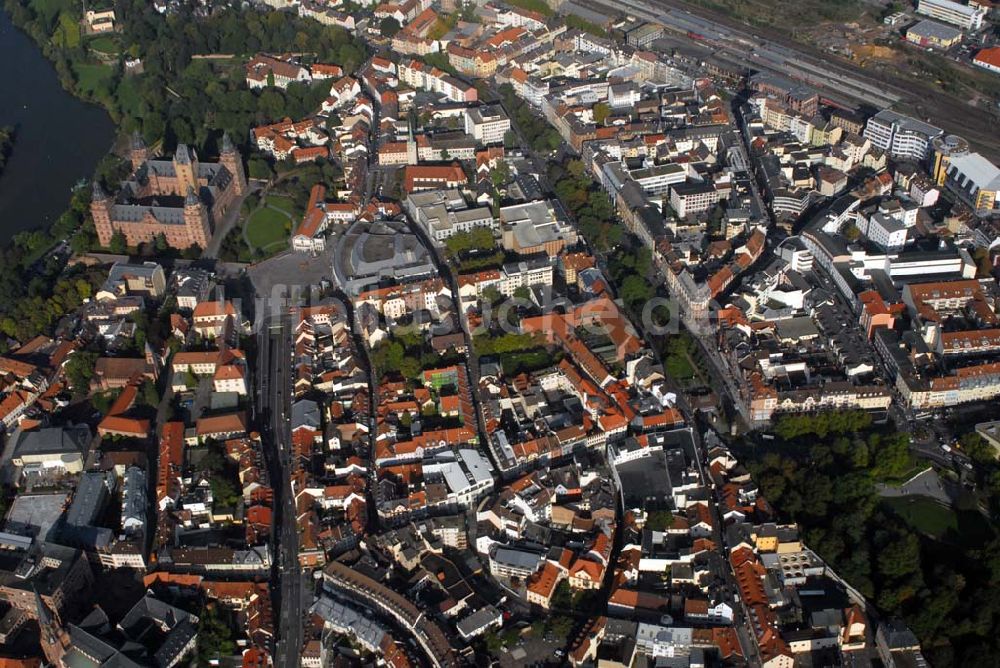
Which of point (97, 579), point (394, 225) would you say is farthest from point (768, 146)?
point (97, 579)

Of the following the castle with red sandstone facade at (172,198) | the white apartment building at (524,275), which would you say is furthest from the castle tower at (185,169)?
the white apartment building at (524,275)

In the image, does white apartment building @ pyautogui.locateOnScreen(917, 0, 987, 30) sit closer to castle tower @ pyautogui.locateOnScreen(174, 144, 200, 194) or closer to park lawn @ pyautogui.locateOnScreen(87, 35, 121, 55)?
castle tower @ pyautogui.locateOnScreen(174, 144, 200, 194)

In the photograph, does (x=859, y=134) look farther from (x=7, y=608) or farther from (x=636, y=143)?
(x=7, y=608)

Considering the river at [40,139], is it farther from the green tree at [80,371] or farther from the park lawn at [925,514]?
the park lawn at [925,514]

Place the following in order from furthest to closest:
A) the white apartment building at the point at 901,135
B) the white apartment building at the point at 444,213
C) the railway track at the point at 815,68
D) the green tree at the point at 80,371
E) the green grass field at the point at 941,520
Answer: the railway track at the point at 815,68, the white apartment building at the point at 901,135, the white apartment building at the point at 444,213, the green tree at the point at 80,371, the green grass field at the point at 941,520

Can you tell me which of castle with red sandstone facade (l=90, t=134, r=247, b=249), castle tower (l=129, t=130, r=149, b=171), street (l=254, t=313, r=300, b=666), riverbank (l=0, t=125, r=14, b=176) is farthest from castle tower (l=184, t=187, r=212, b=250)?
riverbank (l=0, t=125, r=14, b=176)

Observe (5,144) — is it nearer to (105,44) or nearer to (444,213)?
(105,44)

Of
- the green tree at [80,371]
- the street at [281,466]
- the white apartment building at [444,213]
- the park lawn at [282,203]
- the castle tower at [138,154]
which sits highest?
the castle tower at [138,154]
